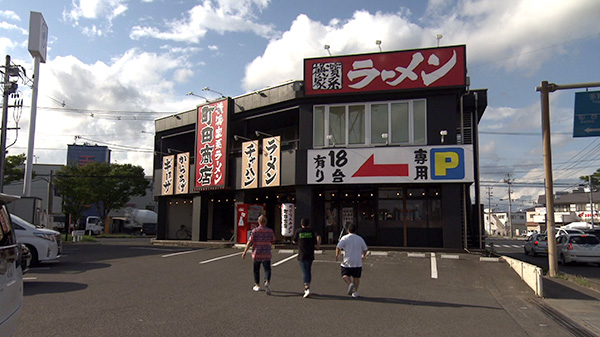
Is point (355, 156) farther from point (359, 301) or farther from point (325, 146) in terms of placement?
point (359, 301)

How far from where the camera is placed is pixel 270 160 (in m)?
21.4

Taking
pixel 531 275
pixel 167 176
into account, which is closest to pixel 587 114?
pixel 531 275

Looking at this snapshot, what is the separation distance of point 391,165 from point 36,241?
13305 mm

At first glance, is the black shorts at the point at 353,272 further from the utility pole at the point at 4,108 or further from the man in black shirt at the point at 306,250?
the utility pole at the point at 4,108

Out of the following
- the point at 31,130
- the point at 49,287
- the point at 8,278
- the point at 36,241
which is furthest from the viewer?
the point at 31,130

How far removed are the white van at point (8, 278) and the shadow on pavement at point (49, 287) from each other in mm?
5154

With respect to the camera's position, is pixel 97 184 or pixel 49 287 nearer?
pixel 49 287

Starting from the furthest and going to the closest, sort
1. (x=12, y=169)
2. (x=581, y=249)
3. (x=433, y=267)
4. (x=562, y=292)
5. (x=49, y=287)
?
(x=12, y=169) < (x=581, y=249) < (x=433, y=267) < (x=562, y=292) < (x=49, y=287)

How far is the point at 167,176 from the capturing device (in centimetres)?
2742

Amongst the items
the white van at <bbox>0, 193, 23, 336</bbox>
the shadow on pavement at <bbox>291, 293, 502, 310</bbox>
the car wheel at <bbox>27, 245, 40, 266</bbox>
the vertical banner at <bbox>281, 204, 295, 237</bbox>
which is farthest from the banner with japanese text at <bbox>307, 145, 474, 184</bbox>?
the white van at <bbox>0, 193, 23, 336</bbox>

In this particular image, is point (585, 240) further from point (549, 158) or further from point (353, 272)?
point (353, 272)

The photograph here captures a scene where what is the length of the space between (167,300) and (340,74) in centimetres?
1424

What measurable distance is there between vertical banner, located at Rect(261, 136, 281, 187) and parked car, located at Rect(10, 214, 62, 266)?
9848mm

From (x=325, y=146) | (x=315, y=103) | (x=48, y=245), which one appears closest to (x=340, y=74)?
(x=315, y=103)
